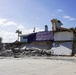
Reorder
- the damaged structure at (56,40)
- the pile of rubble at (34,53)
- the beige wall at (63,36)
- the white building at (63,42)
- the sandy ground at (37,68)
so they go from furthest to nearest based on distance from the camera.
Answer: the beige wall at (63,36)
the pile of rubble at (34,53)
the damaged structure at (56,40)
the white building at (63,42)
the sandy ground at (37,68)

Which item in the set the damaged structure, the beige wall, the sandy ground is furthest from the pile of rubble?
the sandy ground

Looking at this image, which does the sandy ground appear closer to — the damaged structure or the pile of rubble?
the pile of rubble

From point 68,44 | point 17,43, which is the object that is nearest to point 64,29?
point 68,44

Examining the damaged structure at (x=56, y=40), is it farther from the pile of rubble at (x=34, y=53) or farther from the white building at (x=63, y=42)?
the pile of rubble at (x=34, y=53)

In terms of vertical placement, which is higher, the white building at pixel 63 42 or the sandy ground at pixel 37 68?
the white building at pixel 63 42

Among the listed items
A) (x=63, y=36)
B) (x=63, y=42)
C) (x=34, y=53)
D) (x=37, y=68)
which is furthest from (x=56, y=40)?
(x=37, y=68)

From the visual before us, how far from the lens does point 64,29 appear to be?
136 ft

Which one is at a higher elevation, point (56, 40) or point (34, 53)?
point (56, 40)

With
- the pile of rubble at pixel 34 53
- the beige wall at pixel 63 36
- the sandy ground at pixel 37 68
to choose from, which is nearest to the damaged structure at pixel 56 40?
the beige wall at pixel 63 36

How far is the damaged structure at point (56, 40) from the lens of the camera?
3650 cm

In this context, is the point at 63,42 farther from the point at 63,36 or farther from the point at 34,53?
the point at 34,53

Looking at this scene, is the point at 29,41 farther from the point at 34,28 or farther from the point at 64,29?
the point at 34,28

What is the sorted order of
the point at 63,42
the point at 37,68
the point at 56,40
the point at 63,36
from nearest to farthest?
the point at 37,68 → the point at 63,42 → the point at 63,36 → the point at 56,40

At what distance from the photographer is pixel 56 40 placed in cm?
4019
